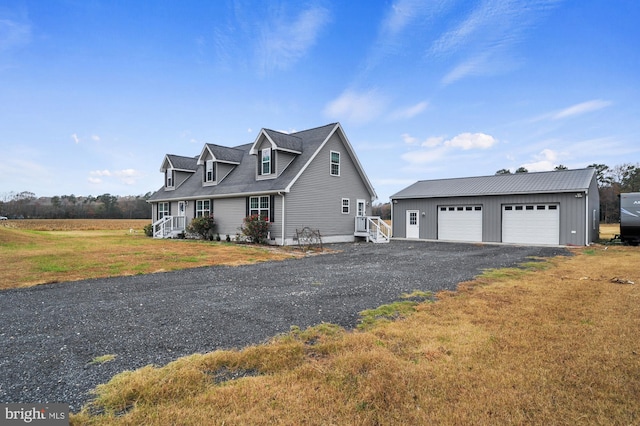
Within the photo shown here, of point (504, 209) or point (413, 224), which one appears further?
point (413, 224)

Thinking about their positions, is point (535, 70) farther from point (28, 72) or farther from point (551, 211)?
point (28, 72)

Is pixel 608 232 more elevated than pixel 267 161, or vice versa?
pixel 267 161

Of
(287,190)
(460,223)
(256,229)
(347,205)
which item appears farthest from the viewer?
(460,223)

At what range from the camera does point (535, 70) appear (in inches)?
626

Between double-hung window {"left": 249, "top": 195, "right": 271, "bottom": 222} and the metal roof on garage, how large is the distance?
10011 millimetres

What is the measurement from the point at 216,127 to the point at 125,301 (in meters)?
19.0

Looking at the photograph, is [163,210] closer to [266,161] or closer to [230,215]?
[230,215]

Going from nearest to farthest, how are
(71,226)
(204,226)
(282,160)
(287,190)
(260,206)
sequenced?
(287,190), (260,206), (282,160), (204,226), (71,226)

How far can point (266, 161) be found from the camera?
61.1ft

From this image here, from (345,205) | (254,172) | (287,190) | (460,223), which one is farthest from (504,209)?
(254,172)

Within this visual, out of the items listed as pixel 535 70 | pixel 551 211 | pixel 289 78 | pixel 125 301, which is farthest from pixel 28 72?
pixel 551 211

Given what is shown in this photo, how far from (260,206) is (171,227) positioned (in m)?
9.31

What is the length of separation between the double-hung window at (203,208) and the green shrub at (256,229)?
4.77 m

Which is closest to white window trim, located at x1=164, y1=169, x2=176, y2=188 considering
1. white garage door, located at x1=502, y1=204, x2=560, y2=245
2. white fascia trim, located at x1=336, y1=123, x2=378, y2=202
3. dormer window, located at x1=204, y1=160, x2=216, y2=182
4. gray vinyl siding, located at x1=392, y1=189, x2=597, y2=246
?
dormer window, located at x1=204, y1=160, x2=216, y2=182
